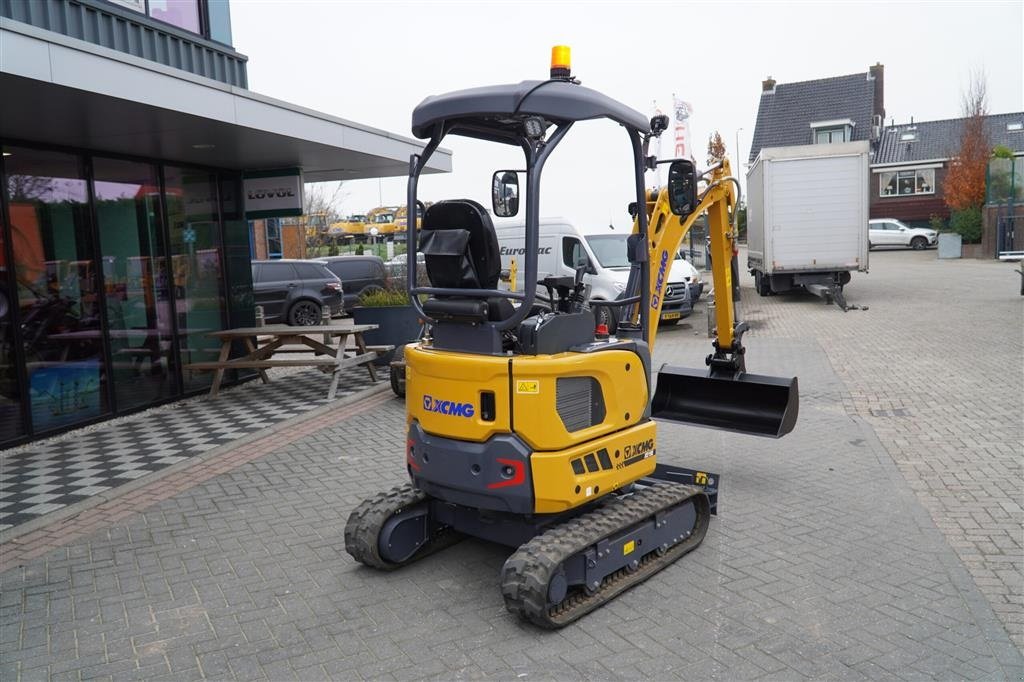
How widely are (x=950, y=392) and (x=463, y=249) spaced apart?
23.8ft

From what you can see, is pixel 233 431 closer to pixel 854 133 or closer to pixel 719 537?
pixel 719 537

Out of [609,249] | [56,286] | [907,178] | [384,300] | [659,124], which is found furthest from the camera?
[907,178]

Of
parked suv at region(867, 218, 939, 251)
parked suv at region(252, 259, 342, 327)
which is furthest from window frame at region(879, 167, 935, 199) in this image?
parked suv at region(252, 259, 342, 327)

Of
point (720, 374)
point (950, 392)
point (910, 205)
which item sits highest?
point (910, 205)

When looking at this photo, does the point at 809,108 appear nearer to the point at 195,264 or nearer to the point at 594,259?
the point at 594,259

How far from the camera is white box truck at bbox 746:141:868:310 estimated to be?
1802cm

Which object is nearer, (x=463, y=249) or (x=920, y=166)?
(x=463, y=249)

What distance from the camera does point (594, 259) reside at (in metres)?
15.4

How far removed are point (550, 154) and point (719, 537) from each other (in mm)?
2752

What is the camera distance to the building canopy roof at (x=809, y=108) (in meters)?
44.1

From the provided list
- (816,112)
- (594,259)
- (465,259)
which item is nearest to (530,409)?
(465,259)

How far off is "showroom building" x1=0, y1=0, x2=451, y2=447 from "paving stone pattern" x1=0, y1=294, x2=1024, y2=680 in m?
3.18

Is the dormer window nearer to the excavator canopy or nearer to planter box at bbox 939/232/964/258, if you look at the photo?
planter box at bbox 939/232/964/258

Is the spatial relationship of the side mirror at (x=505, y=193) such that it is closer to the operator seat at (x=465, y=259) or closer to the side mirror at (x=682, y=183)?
the operator seat at (x=465, y=259)
